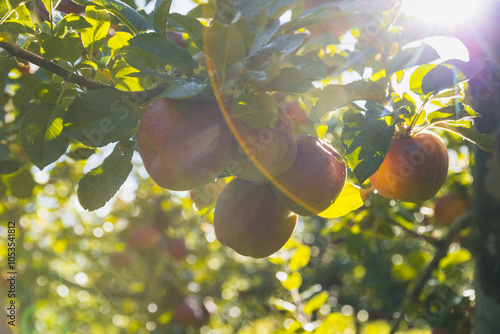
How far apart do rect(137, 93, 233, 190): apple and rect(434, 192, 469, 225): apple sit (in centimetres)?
194

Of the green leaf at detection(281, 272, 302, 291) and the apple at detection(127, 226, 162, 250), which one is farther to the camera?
the apple at detection(127, 226, 162, 250)

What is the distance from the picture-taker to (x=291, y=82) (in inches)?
29.1

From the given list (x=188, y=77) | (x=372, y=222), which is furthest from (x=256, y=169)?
(x=372, y=222)

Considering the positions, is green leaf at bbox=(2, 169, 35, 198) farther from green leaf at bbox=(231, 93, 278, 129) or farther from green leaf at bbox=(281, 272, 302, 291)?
green leaf at bbox=(231, 93, 278, 129)

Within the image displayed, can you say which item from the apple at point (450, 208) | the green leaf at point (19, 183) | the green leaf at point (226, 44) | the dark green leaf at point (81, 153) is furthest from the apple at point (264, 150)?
the apple at point (450, 208)

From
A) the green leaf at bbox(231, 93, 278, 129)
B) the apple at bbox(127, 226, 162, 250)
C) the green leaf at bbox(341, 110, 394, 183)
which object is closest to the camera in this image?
the green leaf at bbox(231, 93, 278, 129)

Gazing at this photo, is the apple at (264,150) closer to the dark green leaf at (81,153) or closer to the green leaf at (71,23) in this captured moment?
the green leaf at (71,23)

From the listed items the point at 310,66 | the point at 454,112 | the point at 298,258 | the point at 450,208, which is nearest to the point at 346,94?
the point at 310,66

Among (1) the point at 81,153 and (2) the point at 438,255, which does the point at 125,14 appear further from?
(2) the point at 438,255

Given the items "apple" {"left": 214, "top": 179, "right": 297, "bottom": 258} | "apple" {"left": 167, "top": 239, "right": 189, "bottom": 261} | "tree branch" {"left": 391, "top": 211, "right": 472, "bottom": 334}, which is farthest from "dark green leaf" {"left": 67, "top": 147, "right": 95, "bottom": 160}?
"apple" {"left": 167, "top": 239, "right": 189, "bottom": 261}

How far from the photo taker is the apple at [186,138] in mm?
723

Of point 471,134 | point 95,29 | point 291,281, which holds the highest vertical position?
point 95,29

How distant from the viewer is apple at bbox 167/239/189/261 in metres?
3.48

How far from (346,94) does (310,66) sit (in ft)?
0.37
